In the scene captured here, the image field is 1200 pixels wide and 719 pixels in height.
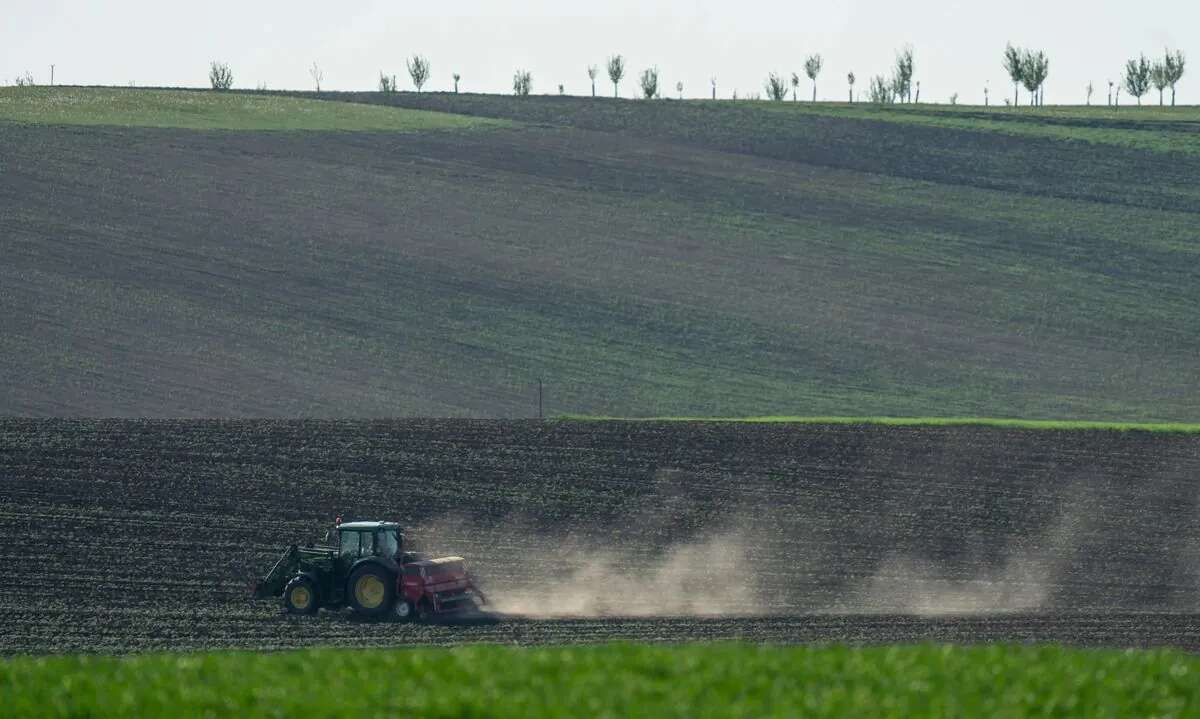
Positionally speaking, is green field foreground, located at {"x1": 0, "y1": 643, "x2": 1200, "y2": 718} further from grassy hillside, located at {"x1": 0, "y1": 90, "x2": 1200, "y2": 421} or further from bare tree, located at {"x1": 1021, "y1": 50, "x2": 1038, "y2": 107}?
bare tree, located at {"x1": 1021, "y1": 50, "x2": 1038, "y2": 107}

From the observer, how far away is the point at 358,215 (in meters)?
57.8

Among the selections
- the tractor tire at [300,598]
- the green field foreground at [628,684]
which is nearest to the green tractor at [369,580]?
the tractor tire at [300,598]

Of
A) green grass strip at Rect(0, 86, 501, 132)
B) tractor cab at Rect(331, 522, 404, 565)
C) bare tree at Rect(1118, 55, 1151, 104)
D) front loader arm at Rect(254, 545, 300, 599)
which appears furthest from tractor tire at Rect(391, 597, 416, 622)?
bare tree at Rect(1118, 55, 1151, 104)

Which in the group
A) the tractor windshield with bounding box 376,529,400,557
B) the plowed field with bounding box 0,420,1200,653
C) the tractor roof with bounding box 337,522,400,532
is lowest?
the plowed field with bounding box 0,420,1200,653

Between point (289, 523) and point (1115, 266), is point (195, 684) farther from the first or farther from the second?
point (1115, 266)

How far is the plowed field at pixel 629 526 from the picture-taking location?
22.8m

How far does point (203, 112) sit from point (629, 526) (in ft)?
160

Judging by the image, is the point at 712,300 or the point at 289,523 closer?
the point at 289,523

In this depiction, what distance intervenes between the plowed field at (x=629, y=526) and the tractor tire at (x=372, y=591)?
250 millimetres

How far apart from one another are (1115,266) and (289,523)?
126ft

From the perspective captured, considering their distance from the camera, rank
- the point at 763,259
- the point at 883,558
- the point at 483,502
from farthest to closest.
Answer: the point at 763,259
the point at 483,502
the point at 883,558

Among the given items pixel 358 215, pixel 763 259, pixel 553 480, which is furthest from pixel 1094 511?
pixel 358 215

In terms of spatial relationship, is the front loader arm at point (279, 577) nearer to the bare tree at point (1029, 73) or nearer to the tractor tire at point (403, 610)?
the tractor tire at point (403, 610)

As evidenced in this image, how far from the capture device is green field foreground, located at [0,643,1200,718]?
12219mm
